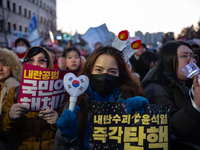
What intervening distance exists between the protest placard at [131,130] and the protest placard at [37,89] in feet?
2.39

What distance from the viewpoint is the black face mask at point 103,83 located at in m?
1.76

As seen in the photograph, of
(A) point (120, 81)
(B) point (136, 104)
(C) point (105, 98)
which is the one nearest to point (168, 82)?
(A) point (120, 81)

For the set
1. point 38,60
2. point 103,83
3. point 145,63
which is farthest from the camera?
point 145,63

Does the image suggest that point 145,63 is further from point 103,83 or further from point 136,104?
point 136,104

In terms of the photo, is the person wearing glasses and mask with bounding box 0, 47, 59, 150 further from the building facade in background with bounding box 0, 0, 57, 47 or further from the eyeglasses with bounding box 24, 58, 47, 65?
the building facade in background with bounding box 0, 0, 57, 47

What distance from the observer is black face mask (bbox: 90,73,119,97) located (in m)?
1.76

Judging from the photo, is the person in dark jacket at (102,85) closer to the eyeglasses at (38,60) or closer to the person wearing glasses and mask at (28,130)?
the person wearing glasses and mask at (28,130)

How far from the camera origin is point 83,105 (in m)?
1.79

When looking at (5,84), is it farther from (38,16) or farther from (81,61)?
(38,16)

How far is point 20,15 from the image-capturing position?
33.2 metres

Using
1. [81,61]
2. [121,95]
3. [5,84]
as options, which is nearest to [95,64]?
[121,95]

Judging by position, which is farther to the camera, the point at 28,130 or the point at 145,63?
the point at 145,63

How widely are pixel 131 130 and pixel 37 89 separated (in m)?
1.06

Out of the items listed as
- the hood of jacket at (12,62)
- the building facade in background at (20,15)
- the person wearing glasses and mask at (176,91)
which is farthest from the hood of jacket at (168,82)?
the building facade in background at (20,15)
